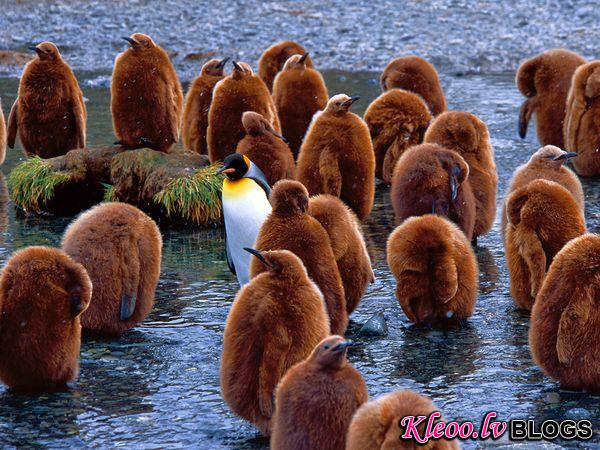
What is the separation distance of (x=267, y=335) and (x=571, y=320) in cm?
131

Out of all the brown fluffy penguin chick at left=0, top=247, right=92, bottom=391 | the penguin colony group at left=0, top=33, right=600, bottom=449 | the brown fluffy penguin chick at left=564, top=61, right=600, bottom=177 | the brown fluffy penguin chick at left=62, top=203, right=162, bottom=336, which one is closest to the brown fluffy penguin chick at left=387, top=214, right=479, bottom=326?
the penguin colony group at left=0, top=33, right=600, bottom=449

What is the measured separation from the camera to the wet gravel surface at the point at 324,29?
1700 cm

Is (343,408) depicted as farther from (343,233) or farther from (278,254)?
(343,233)

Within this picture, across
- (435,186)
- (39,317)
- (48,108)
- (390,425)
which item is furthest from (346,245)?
(48,108)

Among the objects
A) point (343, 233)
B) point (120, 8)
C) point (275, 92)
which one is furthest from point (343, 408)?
point (120, 8)

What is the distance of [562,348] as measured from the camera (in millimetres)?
4500

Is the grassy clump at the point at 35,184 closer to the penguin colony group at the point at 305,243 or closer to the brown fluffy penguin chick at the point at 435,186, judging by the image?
the penguin colony group at the point at 305,243

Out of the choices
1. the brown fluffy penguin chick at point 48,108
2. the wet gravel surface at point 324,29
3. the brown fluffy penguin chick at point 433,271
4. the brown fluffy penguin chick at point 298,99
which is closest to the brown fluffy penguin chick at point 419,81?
the brown fluffy penguin chick at point 298,99

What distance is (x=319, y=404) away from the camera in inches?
147

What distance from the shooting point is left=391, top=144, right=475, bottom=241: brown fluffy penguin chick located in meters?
6.68

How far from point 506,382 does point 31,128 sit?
5694mm

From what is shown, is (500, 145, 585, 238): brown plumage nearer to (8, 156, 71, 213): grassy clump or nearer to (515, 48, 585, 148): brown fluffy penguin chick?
(515, 48, 585, 148): brown fluffy penguin chick

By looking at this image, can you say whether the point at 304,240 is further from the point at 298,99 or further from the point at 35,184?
the point at 298,99

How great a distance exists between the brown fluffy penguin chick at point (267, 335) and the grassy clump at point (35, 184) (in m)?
4.54
